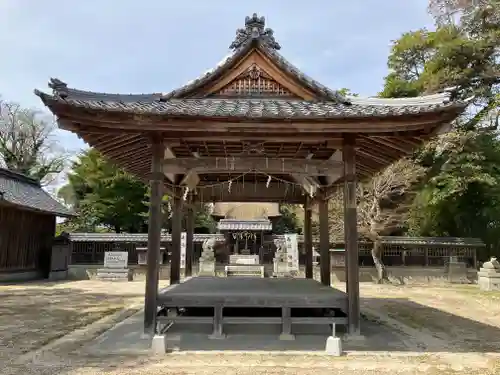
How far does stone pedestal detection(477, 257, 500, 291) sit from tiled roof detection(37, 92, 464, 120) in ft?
56.9

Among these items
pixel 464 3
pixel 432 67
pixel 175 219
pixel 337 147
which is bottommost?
pixel 175 219

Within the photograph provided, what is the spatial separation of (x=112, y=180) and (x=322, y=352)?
99.8ft

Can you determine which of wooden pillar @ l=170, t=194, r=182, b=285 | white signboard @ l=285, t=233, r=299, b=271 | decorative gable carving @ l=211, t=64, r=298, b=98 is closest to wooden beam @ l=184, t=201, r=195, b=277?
wooden pillar @ l=170, t=194, r=182, b=285

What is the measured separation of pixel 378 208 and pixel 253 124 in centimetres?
1936

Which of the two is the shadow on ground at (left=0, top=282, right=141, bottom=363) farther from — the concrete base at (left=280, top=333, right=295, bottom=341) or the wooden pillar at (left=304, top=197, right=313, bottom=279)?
the wooden pillar at (left=304, top=197, right=313, bottom=279)

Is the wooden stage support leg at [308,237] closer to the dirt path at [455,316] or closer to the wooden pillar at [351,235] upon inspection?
the dirt path at [455,316]

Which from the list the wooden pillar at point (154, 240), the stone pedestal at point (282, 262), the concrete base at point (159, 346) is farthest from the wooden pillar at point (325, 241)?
the stone pedestal at point (282, 262)

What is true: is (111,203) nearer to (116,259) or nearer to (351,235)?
(116,259)

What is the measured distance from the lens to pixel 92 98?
771cm

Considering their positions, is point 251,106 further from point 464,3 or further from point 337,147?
point 464,3

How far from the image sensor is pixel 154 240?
768 cm

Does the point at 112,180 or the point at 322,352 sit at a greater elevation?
the point at 112,180

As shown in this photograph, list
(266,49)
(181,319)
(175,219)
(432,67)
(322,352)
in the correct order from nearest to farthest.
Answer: (322,352) < (181,319) < (266,49) < (175,219) < (432,67)

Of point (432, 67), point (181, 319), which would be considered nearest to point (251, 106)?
point (181, 319)
